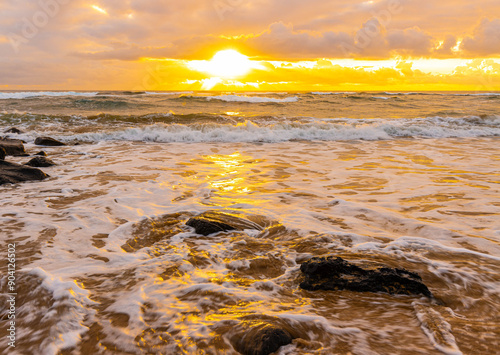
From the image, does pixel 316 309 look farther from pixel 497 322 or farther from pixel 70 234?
pixel 70 234


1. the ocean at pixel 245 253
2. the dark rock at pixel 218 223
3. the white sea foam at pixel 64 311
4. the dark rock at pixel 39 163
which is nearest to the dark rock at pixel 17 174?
the ocean at pixel 245 253

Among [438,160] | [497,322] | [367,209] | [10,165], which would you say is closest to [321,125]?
[438,160]

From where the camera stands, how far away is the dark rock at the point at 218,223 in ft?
12.9

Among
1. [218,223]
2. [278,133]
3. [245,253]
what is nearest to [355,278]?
[245,253]

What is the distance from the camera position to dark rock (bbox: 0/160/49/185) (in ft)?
19.8

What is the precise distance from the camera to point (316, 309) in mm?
2518

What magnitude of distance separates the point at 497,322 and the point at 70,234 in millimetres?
4262

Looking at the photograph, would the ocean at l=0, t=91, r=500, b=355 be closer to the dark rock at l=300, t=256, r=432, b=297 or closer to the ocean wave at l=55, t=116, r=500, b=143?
the dark rock at l=300, t=256, r=432, b=297

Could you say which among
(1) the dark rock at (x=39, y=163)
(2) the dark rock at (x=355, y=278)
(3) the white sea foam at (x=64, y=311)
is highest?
(2) the dark rock at (x=355, y=278)

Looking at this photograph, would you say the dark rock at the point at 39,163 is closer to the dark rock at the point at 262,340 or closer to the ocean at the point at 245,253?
the ocean at the point at 245,253

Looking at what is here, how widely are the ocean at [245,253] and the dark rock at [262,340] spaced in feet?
0.16

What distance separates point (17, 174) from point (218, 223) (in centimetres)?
472

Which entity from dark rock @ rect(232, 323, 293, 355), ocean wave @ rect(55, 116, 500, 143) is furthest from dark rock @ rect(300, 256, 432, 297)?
ocean wave @ rect(55, 116, 500, 143)

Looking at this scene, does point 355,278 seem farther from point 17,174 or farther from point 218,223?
point 17,174
